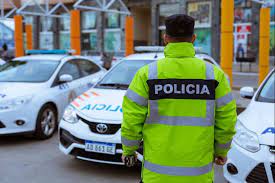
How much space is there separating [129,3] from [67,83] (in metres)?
20.0

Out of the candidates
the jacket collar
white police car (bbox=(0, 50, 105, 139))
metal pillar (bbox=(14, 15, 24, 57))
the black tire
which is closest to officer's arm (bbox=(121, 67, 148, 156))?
the jacket collar

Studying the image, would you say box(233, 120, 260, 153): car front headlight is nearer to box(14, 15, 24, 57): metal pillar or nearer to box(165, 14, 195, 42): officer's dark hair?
box(165, 14, 195, 42): officer's dark hair

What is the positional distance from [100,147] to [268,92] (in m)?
2.20

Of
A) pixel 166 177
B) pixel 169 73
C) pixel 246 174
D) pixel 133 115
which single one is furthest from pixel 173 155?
pixel 246 174

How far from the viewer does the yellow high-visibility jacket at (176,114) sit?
249cm

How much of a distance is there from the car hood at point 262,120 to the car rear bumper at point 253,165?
0.41ft

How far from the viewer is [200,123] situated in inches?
99.0

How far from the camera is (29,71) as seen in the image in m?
7.71

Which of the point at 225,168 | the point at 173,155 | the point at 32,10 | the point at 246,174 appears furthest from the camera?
the point at 32,10

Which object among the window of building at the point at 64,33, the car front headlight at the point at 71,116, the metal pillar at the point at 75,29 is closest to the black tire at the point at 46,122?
the car front headlight at the point at 71,116

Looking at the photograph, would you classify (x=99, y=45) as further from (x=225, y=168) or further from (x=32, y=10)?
(x=225, y=168)

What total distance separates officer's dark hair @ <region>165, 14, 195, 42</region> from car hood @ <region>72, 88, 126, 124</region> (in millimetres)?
2682

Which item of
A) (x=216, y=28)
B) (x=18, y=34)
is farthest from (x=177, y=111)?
(x=216, y=28)

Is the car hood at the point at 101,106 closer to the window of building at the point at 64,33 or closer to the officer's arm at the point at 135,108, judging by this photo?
the officer's arm at the point at 135,108
